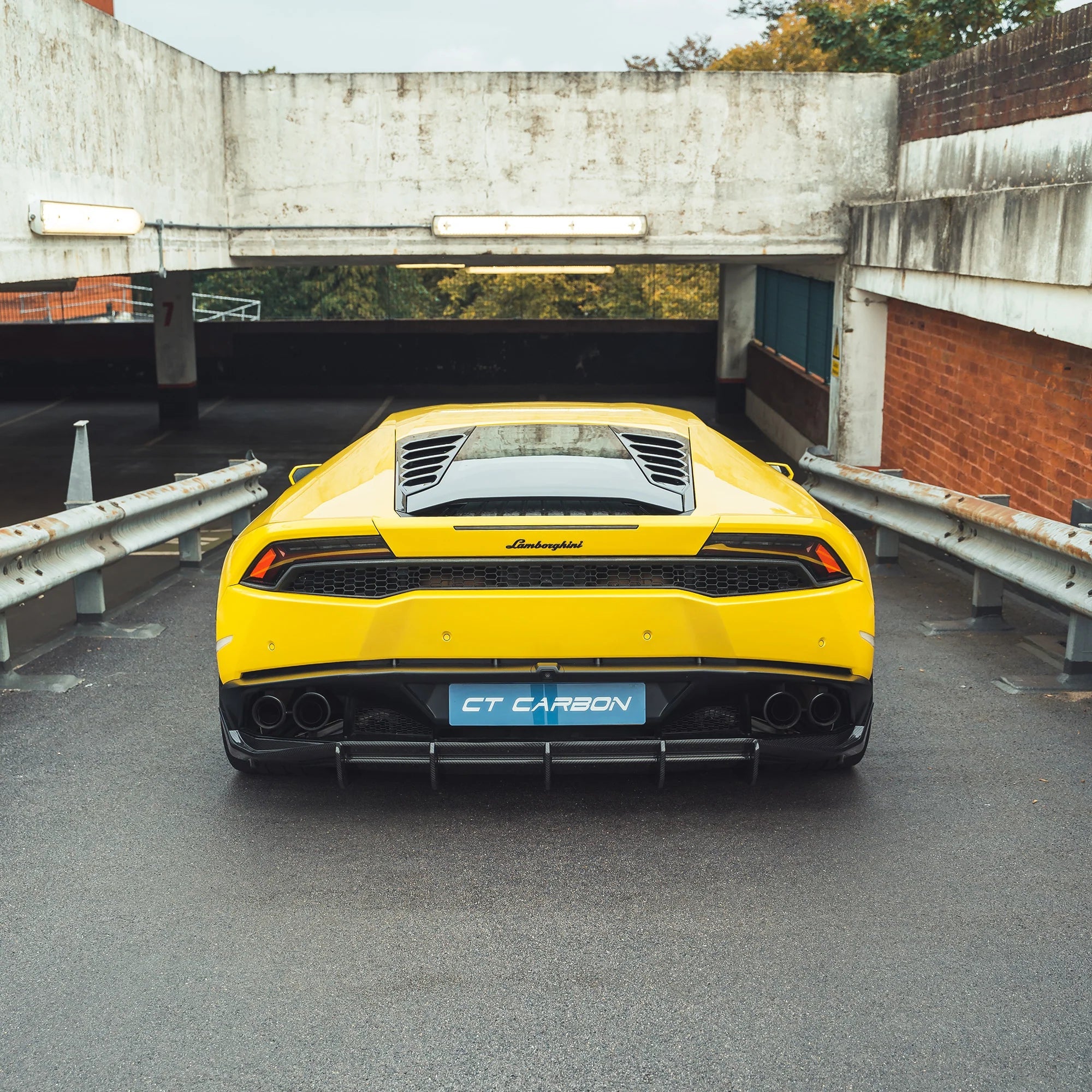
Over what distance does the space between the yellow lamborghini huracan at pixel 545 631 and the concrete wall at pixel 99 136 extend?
5.84 meters

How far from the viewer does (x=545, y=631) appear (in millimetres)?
4121

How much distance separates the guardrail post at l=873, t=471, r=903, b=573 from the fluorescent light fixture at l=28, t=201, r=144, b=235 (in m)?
6.29

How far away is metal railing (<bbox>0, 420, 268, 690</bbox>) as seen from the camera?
6.17 meters

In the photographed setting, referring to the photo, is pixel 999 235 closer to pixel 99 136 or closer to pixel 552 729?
pixel 552 729

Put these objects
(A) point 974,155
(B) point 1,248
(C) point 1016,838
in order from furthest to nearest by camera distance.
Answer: (A) point 974,155
(B) point 1,248
(C) point 1016,838

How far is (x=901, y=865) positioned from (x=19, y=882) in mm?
2759

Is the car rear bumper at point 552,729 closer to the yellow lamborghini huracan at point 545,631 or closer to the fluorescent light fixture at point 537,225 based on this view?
the yellow lamborghini huracan at point 545,631

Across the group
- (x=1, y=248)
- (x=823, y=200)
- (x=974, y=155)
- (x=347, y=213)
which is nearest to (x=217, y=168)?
(x=347, y=213)

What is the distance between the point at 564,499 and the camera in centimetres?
429

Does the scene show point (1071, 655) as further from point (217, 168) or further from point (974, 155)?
point (217, 168)

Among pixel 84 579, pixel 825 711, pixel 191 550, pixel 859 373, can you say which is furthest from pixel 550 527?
pixel 859 373

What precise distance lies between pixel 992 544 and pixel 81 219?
7.23 metres

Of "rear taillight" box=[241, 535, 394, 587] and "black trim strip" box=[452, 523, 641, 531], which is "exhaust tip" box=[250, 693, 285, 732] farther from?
"black trim strip" box=[452, 523, 641, 531]

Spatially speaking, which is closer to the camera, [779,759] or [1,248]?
[779,759]
